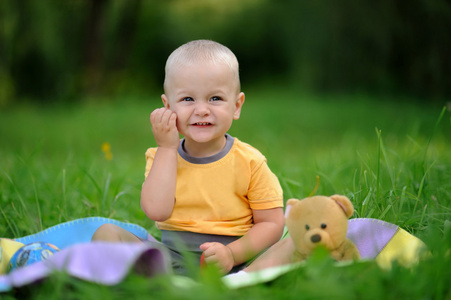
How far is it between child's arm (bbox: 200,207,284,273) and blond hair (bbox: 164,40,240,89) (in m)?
0.52

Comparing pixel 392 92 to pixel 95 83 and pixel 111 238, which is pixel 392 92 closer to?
pixel 95 83

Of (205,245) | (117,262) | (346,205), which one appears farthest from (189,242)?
(346,205)

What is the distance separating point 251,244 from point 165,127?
50cm

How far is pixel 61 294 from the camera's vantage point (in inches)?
51.8

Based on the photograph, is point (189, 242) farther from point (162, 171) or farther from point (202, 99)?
point (202, 99)

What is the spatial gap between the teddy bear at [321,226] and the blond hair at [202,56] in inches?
→ 23.3

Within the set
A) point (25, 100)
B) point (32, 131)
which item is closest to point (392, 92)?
point (32, 131)

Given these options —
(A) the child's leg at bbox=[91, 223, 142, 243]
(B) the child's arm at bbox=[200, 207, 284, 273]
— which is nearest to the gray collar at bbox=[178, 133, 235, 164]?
(B) the child's arm at bbox=[200, 207, 284, 273]

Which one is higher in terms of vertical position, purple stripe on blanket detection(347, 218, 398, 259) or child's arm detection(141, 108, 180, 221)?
child's arm detection(141, 108, 180, 221)

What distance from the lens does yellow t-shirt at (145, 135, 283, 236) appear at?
6.00 feet

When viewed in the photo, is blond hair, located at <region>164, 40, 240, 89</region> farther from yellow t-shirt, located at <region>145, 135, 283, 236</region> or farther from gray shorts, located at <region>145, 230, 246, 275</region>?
gray shorts, located at <region>145, 230, 246, 275</region>

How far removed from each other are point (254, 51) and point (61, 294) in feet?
45.9

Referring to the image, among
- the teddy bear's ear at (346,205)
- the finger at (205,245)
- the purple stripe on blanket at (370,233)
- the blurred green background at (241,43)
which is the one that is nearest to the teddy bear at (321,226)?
the teddy bear's ear at (346,205)

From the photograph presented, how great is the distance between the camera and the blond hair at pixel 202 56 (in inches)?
69.4
